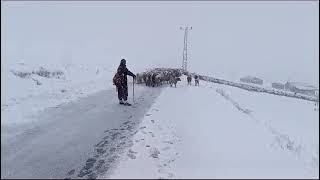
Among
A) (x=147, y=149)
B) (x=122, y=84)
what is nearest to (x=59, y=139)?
(x=147, y=149)

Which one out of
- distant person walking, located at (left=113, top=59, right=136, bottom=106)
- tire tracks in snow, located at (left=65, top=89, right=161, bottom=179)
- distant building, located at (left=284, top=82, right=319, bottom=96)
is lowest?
distant building, located at (left=284, top=82, right=319, bottom=96)

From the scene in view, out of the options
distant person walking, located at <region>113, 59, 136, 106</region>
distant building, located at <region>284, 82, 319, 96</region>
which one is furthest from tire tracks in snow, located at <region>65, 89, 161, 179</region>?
distant building, located at <region>284, 82, 319, 96</region>

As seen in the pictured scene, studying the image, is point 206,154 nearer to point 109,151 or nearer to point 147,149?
point 147,149

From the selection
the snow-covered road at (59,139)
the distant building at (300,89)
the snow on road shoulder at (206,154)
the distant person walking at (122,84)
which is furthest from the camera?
the distant building at (300,89)

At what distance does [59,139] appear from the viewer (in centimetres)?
965

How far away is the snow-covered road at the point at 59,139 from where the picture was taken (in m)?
7.49

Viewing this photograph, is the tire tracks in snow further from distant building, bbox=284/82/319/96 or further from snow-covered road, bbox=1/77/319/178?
distant building, bbox=284/82/319/96

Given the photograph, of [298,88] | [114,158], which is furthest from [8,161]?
[298,88]

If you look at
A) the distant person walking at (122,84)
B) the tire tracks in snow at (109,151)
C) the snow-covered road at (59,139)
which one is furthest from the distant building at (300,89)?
the tire tracks in snow at (109,151)

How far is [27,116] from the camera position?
41.7 feet

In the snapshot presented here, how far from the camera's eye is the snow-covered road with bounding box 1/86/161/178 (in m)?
7.49

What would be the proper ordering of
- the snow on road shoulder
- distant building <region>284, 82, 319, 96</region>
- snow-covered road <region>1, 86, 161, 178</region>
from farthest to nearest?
distant building <region>284, 82, 319, 96</region>, snow-covered road <region>1, 86, 161, 178</region>, the snow on road shoulder

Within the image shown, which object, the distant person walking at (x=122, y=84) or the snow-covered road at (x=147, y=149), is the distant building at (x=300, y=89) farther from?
the snow-covered road at (x=147, y=149)

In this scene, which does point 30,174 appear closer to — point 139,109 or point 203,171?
point 203,171
